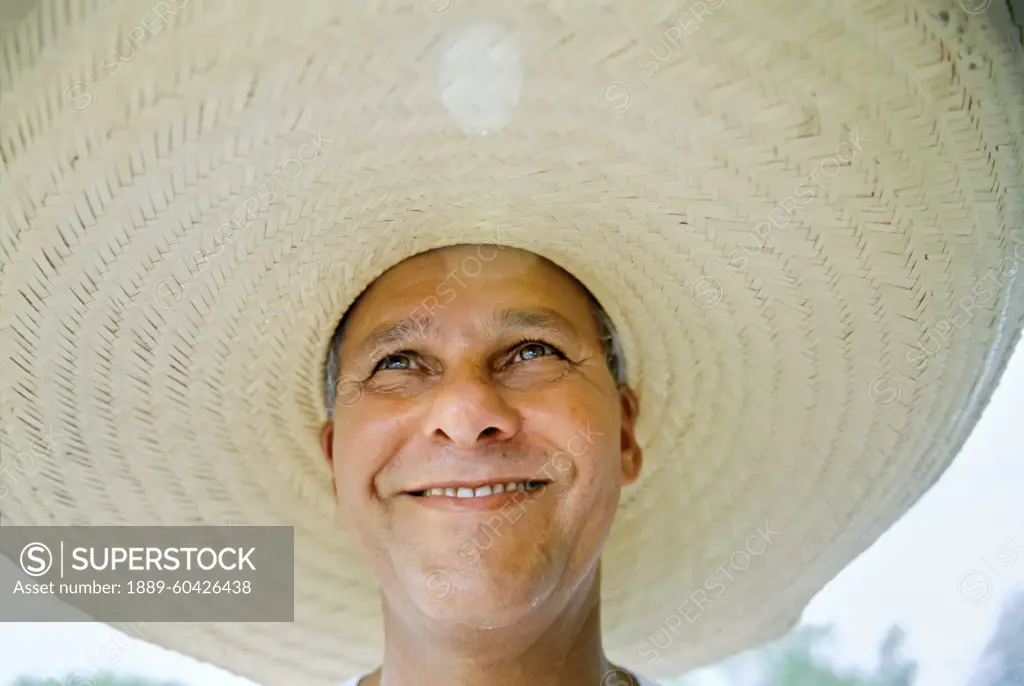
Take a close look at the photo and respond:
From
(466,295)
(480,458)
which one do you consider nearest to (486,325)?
(466,295)

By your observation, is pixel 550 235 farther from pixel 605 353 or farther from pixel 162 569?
pixel 162 569

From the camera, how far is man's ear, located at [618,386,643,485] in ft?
3.10

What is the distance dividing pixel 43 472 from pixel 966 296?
3.28 feet

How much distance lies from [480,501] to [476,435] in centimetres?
7

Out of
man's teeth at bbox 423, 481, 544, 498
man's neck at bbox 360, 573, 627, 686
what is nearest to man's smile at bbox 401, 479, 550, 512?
man's teeth at bbox 423, 481, 544, 498

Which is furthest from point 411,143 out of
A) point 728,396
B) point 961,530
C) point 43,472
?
point 961,530

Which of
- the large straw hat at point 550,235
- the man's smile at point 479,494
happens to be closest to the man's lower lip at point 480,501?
the man's smile at point 479,494

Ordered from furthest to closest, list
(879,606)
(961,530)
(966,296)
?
(879,606) < (961,530) < (966,296)

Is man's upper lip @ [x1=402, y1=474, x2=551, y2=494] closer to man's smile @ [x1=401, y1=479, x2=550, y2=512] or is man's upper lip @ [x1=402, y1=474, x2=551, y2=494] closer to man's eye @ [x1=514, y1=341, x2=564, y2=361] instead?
man's smile @ [x1=401, y1=479, x2=550, y2=512]

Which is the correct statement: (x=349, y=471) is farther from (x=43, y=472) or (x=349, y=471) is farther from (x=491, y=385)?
(x=43, y=472)

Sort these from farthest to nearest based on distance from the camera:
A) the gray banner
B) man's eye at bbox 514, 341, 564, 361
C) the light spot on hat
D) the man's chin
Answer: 1. the gray banner
2. man's eye at bbox 514, 341, 564, 361
3. the man's chin
4. the light spot on hat

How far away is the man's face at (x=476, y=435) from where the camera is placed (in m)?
0.77

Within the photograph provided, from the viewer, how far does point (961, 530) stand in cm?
153

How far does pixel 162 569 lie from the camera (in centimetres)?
98
